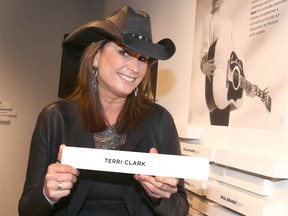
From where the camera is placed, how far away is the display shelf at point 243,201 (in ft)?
3.14

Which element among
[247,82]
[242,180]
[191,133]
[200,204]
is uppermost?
[247,82]

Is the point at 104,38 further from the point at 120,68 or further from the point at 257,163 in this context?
the point at 257,163

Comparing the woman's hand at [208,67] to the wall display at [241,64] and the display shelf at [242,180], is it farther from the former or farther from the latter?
the display shelf at [242,180]

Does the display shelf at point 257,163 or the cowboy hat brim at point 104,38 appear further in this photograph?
the cowboy hat brim at point 104,38

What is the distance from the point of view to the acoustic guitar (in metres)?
1.19

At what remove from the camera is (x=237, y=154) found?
110cm

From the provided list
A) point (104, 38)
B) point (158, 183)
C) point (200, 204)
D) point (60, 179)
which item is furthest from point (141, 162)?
point (200, 204)

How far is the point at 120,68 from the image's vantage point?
111 cm

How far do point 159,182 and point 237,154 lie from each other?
0.37 metres

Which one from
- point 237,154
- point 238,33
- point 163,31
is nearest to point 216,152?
point 237,154

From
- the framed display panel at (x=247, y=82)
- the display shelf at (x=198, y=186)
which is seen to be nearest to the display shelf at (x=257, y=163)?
the framed display panel at (x=247, y=82)

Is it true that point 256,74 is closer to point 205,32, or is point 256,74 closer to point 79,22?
point 205,32

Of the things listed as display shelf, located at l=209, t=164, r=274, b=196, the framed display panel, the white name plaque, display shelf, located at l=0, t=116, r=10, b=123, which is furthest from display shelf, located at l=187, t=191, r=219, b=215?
display shelf, located at l=0, t=116, r=10, b=123

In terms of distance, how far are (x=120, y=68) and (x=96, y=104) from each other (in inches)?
7.3
